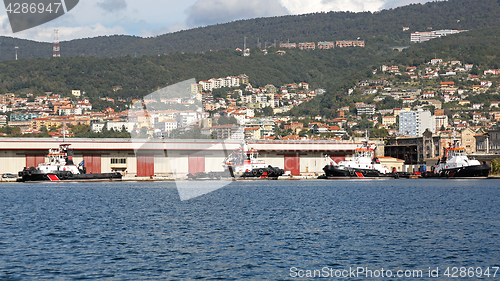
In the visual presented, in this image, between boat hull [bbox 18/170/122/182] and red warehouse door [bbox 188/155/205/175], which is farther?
red warehouse door [bbox 188/155/205/175]

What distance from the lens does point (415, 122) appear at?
191750 mm

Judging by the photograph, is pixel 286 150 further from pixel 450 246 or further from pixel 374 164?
pixel 450 246

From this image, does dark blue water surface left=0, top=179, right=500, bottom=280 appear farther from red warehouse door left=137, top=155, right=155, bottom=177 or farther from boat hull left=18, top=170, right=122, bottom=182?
red warehouse door left=137, top=155, right=155, bottom=177

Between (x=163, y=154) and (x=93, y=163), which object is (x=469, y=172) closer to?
(x=163, y=154)

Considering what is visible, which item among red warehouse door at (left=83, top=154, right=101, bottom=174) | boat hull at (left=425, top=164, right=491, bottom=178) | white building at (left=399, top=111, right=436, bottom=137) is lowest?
boat hull at (left=425, top=164, right=491, bottom=178)

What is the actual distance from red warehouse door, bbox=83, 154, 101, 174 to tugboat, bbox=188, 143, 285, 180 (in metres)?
15.5

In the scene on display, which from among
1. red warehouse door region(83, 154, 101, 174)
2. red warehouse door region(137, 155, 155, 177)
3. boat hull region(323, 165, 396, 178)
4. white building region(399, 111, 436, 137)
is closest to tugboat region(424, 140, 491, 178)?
boat hull region(323, 165, 396, 178)

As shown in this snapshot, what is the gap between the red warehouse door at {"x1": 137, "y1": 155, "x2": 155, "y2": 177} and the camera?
85.0 metres

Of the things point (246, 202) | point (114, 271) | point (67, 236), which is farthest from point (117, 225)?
point (246, 202)

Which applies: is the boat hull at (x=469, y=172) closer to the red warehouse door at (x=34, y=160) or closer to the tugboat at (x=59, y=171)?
the tugboat at (x=59, y=171)

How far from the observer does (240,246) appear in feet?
82.2

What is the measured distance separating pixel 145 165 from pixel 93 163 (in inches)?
283

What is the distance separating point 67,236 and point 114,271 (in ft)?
26.4

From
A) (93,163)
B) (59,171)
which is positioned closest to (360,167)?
(93,163)
